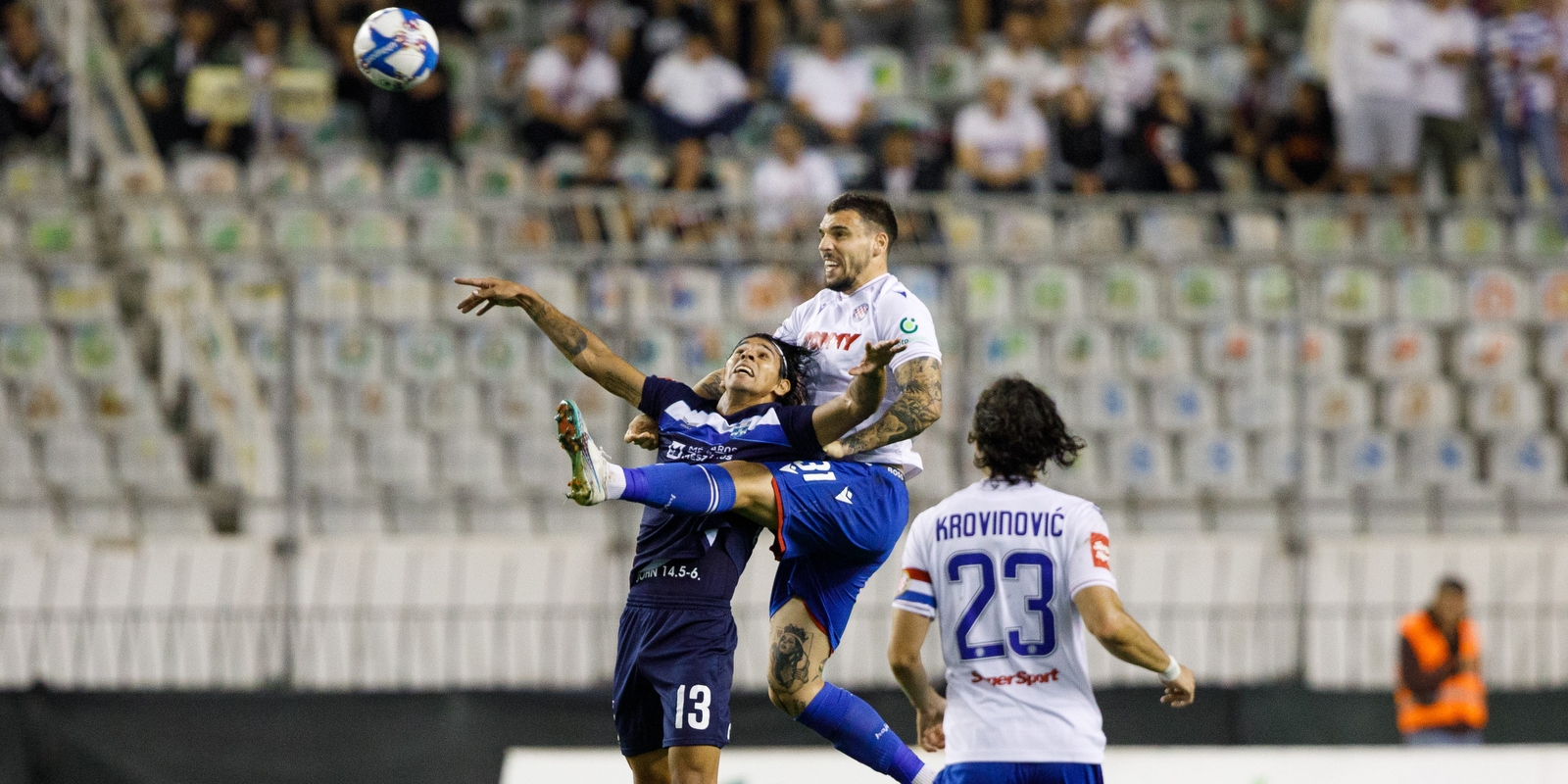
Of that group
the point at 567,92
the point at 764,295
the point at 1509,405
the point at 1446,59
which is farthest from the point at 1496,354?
the point at 567,92

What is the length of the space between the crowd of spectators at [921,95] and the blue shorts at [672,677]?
714 cm

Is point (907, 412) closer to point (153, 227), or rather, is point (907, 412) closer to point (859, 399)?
point (859, 399)

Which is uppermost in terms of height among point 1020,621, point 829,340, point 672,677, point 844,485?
point 829,340

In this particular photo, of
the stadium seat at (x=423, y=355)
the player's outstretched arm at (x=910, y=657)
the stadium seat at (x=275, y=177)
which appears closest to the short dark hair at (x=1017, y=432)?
the player's outstretched arm at (x=910, y=657)

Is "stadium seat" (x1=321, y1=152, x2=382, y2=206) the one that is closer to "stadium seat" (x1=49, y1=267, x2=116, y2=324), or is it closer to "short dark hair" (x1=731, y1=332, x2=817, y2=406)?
"stadium seat" (x1=49, y1=267, x2=116, y2=324)

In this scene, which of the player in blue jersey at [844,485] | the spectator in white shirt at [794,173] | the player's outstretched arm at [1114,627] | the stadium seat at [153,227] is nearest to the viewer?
the player's outstretched arm at [1114,627]

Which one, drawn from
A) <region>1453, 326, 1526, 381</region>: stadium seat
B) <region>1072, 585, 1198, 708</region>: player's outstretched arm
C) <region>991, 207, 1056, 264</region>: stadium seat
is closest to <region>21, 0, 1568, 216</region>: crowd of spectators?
<region>991, 207, 1056, 264</region>: stadium seat

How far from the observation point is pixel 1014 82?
591 inches

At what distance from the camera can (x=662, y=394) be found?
714cm

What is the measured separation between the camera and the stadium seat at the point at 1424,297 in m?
12.7

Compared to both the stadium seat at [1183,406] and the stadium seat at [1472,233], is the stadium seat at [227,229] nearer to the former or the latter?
the stadium seat at [1183,406]

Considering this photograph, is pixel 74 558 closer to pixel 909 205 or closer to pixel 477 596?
pixel 477 596

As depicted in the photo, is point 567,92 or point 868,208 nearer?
Result: point 868,208

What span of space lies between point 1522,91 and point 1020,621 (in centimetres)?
1094
